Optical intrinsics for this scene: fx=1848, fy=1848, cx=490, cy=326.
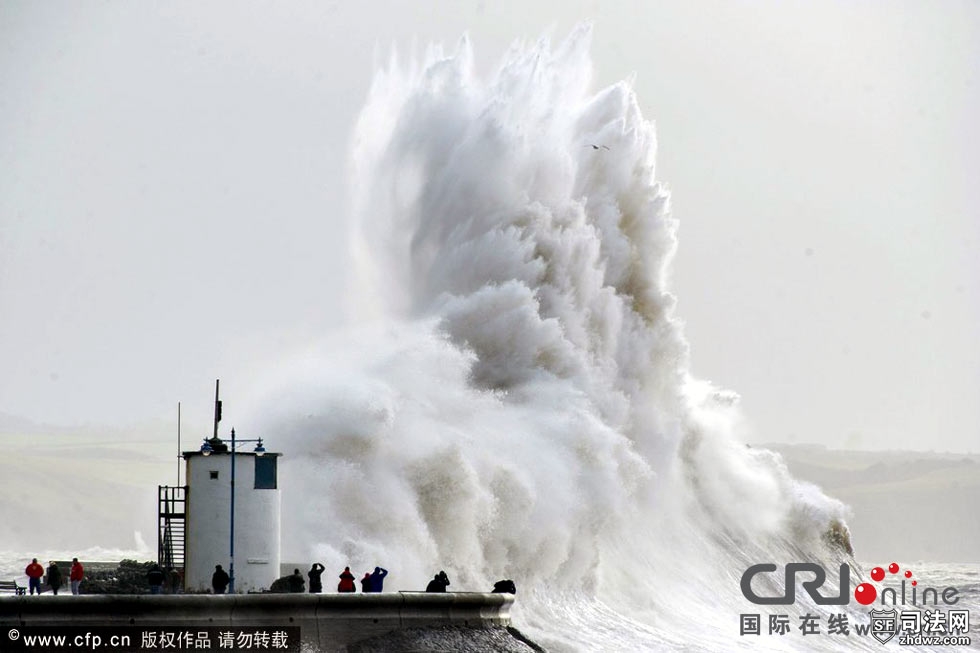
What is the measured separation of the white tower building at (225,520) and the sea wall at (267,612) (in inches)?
49.6

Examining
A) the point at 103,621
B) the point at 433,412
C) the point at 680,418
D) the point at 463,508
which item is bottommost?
the point at 103,621

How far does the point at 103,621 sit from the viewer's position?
18719 mm

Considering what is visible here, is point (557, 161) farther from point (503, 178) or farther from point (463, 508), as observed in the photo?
point (463, 508)

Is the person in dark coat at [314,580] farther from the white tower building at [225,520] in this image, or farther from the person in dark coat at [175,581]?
the person in dark coat at [175,581]

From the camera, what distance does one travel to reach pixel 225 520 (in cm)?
2072

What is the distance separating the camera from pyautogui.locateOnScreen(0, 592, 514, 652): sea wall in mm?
18641

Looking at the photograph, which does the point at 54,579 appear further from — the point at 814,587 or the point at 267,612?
the point at 814,587

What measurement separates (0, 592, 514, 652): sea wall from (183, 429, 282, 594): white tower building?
4.13ft

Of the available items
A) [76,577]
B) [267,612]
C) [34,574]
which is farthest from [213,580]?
[34,574]

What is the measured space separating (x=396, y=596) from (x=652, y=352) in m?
22.4

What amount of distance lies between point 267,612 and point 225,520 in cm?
164

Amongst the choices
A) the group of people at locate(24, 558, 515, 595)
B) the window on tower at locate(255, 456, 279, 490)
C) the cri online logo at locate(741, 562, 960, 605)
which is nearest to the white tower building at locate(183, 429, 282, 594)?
the window on tower at locate(255, 456, 279, 490)

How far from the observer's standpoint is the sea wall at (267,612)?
1864cm

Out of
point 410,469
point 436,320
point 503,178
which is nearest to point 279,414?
point 410,469
